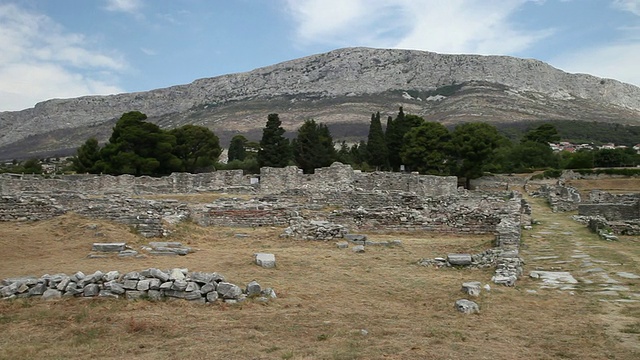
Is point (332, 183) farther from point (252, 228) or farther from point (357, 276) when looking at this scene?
point (357, 276)

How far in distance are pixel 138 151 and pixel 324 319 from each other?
45.3 meters

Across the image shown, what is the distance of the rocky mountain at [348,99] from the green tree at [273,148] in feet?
207

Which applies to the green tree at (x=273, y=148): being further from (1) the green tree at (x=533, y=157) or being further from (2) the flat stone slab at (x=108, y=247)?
(2) the flat stone slab at (x=108, y=247)

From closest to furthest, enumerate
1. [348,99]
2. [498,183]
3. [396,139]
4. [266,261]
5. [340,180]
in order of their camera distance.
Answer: [266,261]
[340,180]
[498,183]
[396,139]
[348,99]

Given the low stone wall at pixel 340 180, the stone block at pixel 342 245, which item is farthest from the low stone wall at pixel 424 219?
the low stone wall at pixel 340 180

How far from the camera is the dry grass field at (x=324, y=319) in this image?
20.9 ft

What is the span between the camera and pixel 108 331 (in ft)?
23.0

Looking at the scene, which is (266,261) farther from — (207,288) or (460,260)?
(460,260)

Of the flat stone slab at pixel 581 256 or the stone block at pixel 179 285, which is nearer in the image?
the stone block at pixel 179 285

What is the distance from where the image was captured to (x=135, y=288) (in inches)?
330

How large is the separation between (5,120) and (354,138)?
149360mm

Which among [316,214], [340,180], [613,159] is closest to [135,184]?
[340,180]

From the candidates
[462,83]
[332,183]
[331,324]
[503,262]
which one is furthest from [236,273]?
[462,83]

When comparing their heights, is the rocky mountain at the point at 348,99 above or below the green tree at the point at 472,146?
above
